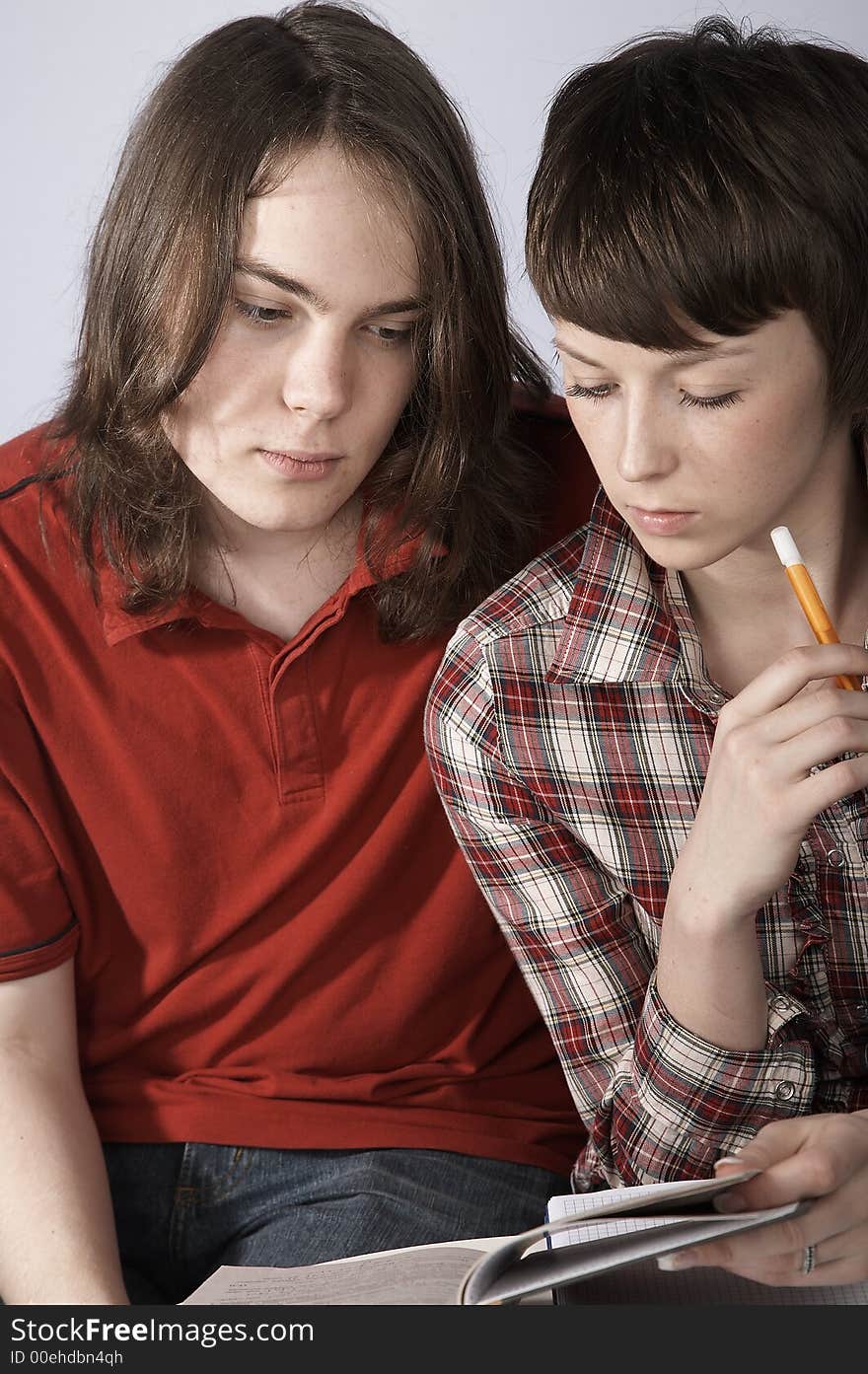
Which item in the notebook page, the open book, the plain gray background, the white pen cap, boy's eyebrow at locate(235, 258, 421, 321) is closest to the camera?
the open book

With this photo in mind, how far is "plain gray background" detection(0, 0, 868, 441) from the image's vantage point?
5.71 feet

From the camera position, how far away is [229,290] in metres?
1.19

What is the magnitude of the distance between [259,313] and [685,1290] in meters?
0.78

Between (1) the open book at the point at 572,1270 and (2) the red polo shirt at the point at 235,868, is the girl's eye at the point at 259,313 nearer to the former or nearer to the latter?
(2) the red polo shirt at the point at 235,868

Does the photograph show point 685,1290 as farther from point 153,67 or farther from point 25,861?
point 153,67

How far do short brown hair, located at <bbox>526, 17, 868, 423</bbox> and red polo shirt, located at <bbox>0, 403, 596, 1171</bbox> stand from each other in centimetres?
39

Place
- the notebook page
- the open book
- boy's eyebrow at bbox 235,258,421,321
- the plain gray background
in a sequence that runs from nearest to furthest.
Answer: the open book
the notebook page
boy's eyebrow at bbox 235,258,421,321
the plain gray background

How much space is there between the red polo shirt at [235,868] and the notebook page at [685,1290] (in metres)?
0.44

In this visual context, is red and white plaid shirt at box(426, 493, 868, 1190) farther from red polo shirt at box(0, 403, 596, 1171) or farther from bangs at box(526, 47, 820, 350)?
bangs at box(526, 47, 820, 350)

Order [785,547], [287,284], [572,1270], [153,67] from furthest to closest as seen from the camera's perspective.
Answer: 1. [153,67]
2. [287,284]
3. [785,547]
4. [572,1270]

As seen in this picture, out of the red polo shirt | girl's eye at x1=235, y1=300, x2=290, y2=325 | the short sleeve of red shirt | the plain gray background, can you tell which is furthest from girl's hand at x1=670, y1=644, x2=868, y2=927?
the plain gray background

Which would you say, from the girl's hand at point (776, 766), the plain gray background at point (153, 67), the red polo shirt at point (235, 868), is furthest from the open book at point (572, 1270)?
the plain gray background at point (153, 67)

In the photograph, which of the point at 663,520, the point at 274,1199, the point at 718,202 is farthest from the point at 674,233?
the point at 274,1199

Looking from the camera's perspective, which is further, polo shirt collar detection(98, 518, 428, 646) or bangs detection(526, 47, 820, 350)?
polo shirt collar detection(98, 518, 428, 646)
